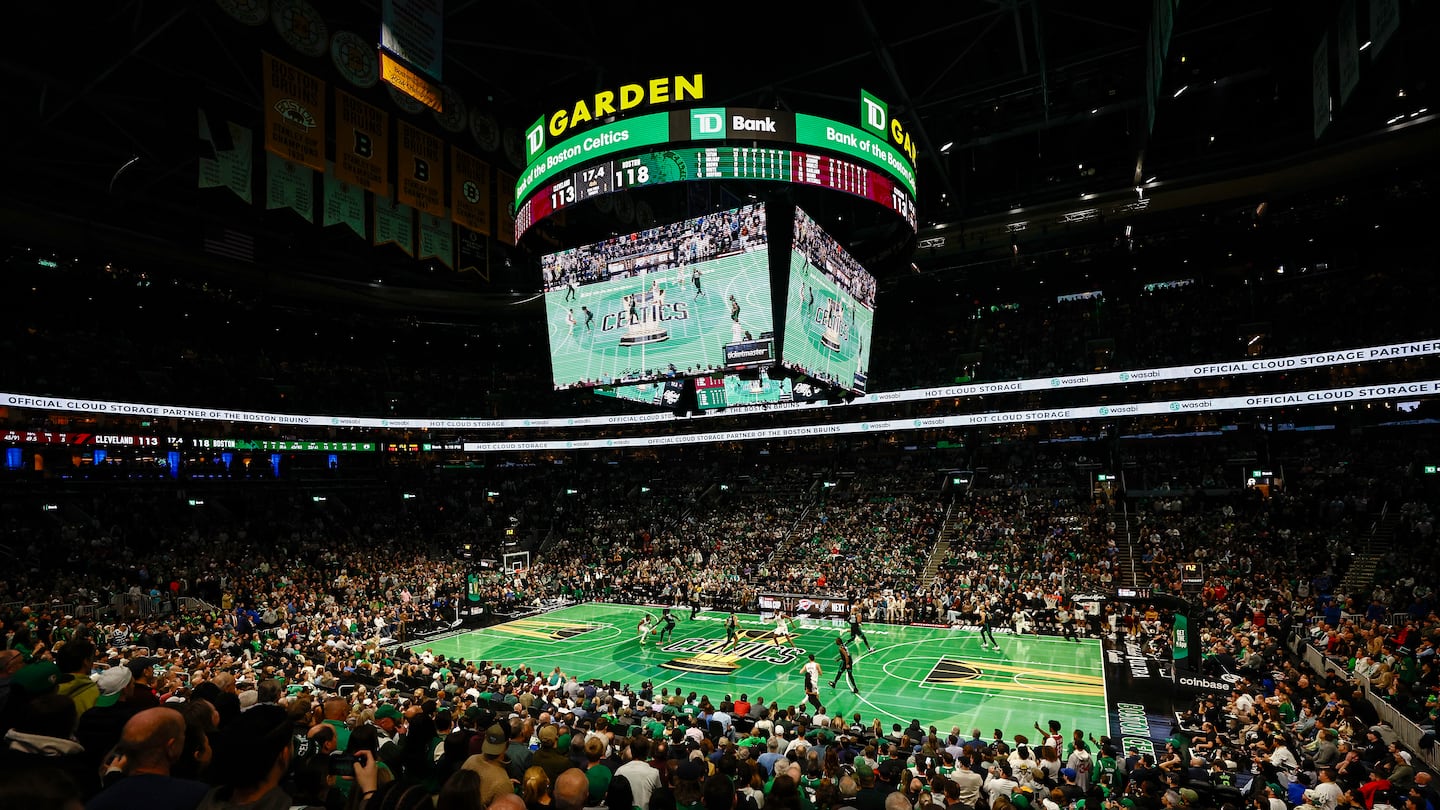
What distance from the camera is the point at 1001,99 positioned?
2375 centimetres

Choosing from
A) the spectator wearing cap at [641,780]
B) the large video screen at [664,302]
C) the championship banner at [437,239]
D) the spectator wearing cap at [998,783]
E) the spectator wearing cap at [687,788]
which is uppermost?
the championship banner at [437,239]

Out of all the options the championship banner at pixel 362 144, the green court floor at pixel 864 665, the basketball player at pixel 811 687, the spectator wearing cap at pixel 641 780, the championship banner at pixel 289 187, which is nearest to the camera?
the spectator wearing cap at pixel 641 780

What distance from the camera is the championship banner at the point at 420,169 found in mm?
20094

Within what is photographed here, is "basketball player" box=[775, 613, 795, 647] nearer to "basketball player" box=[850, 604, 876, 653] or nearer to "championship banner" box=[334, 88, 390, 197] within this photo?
"basketball player" box=[850, 604, 876, 653]

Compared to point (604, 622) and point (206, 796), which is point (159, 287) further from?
point (206, 796)

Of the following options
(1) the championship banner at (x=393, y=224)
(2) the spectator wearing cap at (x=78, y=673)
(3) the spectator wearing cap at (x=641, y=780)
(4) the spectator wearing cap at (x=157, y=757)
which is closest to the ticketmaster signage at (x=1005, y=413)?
(1) the championship banner at (x=393, y=224)

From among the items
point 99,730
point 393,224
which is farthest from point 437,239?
point 99,730

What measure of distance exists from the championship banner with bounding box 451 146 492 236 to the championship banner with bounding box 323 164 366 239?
Result: 251 centimetres

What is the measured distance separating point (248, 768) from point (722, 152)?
49.0 ft

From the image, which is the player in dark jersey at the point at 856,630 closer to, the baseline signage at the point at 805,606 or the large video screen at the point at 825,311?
the baseline signage at the point at 805,606

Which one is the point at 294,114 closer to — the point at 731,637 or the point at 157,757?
the point at 157,757

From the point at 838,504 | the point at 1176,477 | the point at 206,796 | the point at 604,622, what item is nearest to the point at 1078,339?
the point at 1176,477

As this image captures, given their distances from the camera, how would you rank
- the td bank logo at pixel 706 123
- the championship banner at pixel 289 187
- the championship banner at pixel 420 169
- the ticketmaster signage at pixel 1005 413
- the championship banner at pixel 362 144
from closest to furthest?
1. the td bank logo at pixel 706 123
2. the championship banner at pixel 362 144
3. the championship banner at pixel 289 187
4. the championship banner at pixel 420 169
5. the ticketmaster signage at pixel 1005 413

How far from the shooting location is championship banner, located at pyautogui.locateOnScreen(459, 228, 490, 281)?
2452 centimetres
